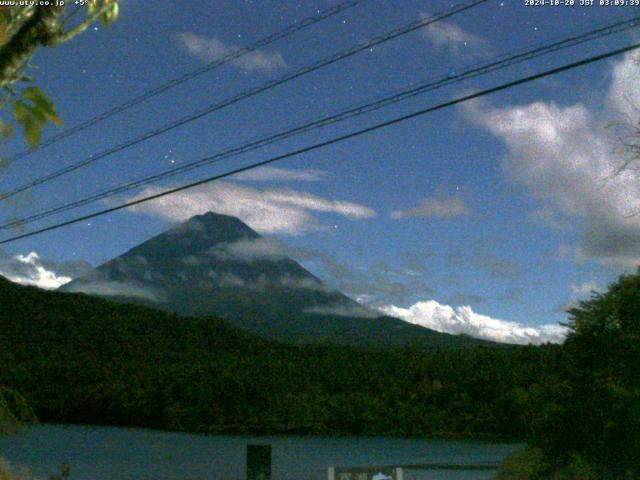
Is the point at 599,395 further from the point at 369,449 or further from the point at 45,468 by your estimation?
the point at 369,449

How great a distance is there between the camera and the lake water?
2856 centimetres

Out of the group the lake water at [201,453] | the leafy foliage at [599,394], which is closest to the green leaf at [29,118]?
the leafy foliage at [599,394]

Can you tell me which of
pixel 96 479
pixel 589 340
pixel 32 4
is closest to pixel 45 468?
pixel 96 479

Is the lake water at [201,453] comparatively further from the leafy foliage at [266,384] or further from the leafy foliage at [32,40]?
the leafy foliage at [32,40]

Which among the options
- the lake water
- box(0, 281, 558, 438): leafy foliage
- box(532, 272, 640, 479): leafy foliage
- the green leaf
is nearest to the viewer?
the green leaf

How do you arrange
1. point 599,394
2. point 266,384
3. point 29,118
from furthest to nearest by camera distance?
point 266,384
point 599,394
point 29,118

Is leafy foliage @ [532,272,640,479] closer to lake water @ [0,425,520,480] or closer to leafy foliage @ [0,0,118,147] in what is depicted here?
leafy foliage @ [0,0,118,147]

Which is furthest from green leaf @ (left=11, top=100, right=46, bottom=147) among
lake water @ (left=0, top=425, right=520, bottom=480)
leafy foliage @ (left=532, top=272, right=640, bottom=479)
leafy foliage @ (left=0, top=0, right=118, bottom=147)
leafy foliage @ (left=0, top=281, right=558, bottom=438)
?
leafy foliage @ (left=0, top=281, right=558, bottom=438)

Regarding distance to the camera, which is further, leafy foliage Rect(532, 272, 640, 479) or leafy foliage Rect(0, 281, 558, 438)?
leafy foliage Rect(0, 281, 558, 438)

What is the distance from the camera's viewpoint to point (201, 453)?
36625 mm

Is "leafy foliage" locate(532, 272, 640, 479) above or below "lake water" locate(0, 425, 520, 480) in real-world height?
above

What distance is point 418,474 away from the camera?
26641mm

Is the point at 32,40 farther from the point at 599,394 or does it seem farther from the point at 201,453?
the point at 201,453

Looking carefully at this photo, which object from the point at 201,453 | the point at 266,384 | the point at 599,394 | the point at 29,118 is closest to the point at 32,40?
the point at 29,118
